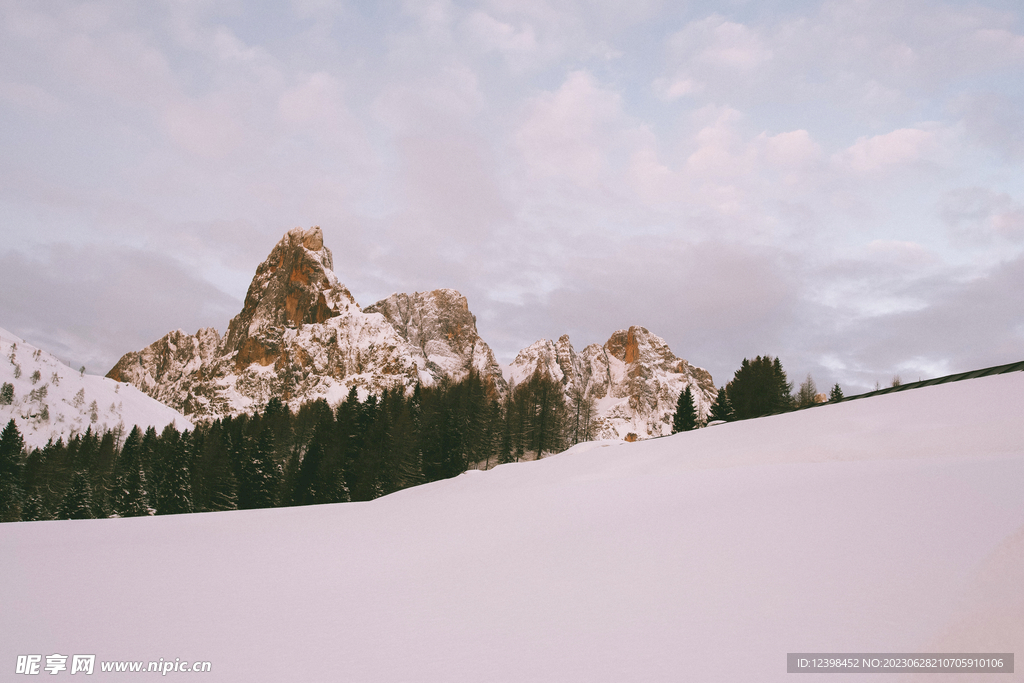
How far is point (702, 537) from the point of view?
6074 millimetres

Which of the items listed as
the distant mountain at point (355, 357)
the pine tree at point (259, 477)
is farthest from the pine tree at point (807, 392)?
the pine tree at point (259, 477)

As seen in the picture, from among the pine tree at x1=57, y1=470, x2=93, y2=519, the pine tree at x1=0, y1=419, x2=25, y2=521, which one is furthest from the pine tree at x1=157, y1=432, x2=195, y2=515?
the pine tree at x1=0, y1=419, x2=25, y2=521

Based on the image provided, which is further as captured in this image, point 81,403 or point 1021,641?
point 81,403

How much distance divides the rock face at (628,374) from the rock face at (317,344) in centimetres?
1773

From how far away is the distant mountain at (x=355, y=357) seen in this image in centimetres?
13238

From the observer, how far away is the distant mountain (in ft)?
434

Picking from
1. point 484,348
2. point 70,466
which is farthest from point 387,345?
point 70,466

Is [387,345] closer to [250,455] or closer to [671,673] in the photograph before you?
[250,455]

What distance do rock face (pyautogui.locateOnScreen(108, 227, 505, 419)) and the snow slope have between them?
111448 millimetres

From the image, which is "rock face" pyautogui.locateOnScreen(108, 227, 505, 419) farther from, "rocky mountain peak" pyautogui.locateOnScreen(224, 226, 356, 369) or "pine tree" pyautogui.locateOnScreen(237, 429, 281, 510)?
"pine tree" pyautogui.locateOnScreen(237, 429, 281, 510)

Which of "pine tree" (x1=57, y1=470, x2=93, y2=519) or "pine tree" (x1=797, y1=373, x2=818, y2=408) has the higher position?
"pine tree" (x1=797, y1=373, x2=818, y2=408)

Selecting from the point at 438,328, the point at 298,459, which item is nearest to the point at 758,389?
the point at 298,459

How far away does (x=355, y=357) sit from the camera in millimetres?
134875

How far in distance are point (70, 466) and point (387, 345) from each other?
83.4 metres
